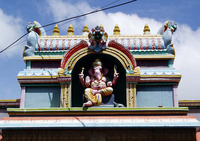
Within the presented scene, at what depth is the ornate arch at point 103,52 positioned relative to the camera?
1700cm

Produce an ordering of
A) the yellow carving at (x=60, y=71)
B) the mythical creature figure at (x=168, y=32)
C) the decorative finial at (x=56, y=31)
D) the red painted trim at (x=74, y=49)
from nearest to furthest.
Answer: the yellow carving at (x=60, y=71)
the red painted trim at (x=74, y=49)
the mythical creature figure at (x=168, y=32)
the decorative finial at (x=56, y=31)

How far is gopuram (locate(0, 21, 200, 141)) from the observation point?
14.5 metres

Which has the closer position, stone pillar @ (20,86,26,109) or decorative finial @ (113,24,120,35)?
stone pillar @ (20,86,26,109)

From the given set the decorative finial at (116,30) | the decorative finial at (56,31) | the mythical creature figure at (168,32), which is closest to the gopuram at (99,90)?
the mythical creature figure at (168,32)

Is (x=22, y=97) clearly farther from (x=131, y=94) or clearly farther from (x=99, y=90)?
(x=131, y=94)

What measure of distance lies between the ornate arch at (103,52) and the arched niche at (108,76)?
173 millimetres

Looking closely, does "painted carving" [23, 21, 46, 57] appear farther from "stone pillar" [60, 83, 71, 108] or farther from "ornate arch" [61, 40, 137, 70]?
"stone pillar" [60, 83, 71, 108]

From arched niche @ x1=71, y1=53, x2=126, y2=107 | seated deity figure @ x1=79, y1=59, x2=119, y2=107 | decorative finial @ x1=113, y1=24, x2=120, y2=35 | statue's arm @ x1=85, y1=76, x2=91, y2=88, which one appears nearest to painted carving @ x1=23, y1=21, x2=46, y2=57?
arched niche @ x1=71, y1=53, x2=126, y2=107

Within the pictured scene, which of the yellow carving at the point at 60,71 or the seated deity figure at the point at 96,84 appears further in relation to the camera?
the yellow carving at the point at 60,71

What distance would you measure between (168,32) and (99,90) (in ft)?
15.9

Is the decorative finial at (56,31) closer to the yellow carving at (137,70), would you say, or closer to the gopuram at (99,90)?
the gopuram at (99,90)

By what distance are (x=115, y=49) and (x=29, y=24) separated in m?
4.88

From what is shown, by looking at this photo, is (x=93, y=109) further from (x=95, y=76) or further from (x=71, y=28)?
(x=71, y=28)

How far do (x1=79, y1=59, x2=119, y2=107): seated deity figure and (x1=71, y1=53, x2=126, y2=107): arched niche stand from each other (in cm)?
34
